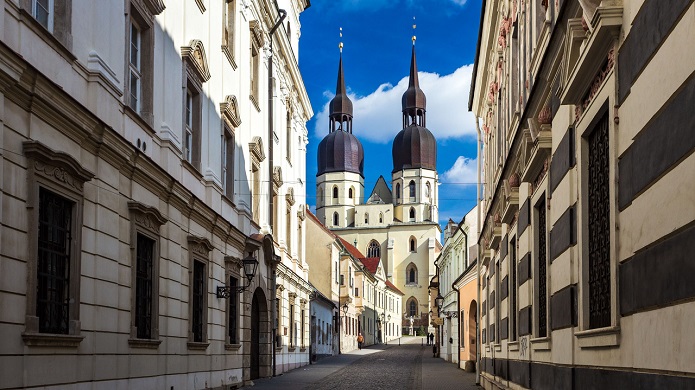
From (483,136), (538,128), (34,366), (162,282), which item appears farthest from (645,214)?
(483,136)

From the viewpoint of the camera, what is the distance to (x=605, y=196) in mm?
7176

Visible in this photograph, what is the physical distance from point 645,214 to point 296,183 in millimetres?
27588

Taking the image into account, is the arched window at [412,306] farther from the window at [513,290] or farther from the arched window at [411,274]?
the window at [513,290]

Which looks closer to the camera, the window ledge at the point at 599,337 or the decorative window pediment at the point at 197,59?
the window ledge at the point at 599,337

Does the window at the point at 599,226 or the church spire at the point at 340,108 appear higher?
the church spire at the point at 340,108

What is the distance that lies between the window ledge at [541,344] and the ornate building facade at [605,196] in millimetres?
36

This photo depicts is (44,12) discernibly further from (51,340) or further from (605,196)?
(605,196)

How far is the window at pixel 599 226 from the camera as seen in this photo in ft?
23.2

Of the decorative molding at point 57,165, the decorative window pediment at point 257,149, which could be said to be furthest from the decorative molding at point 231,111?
the decorative molding at point 57,165

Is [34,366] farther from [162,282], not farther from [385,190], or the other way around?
[385,190]

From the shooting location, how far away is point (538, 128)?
10.9m

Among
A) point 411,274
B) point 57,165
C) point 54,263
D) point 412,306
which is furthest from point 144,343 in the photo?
point 411,274

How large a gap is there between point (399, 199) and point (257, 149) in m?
95.8

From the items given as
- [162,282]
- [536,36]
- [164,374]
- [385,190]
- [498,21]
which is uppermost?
[385,190]
